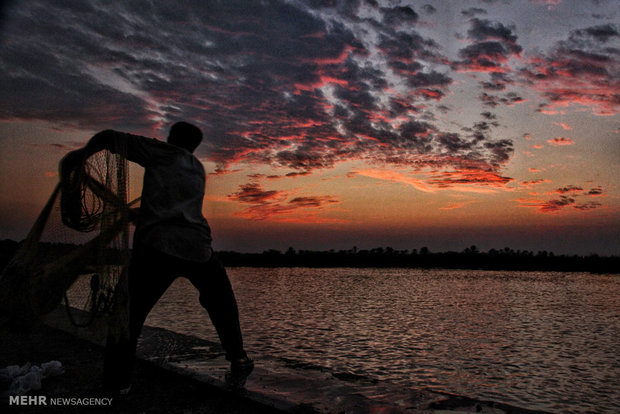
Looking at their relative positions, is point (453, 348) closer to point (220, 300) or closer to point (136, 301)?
point (220, 300)

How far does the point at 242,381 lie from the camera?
350cm

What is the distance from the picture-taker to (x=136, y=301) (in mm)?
3127

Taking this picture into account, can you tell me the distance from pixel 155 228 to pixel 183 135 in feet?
2.61

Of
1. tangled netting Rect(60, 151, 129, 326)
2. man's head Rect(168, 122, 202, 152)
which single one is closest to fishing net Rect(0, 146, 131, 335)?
tangled netting Rect(60, 151, 129, 326)

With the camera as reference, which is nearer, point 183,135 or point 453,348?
point 183,135

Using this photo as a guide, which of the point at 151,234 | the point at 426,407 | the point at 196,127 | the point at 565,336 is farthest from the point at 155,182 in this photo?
the point at 565,336

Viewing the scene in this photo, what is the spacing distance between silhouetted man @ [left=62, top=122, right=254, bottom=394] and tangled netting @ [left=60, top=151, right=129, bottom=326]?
0.08m

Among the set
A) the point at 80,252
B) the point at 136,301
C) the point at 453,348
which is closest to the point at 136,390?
the point at 136,301

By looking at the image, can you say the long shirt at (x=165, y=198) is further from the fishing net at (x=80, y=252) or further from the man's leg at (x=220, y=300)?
the man's leg at (x=220, y=300)

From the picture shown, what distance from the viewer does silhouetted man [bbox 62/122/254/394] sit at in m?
3.11

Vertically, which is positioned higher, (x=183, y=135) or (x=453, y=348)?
(x=183, y=135)

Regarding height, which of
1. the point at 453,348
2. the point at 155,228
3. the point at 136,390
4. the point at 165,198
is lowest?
the point at 453,348

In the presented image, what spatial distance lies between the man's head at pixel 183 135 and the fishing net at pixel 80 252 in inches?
17.5

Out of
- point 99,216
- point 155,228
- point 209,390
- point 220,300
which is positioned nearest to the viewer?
point 155,228
